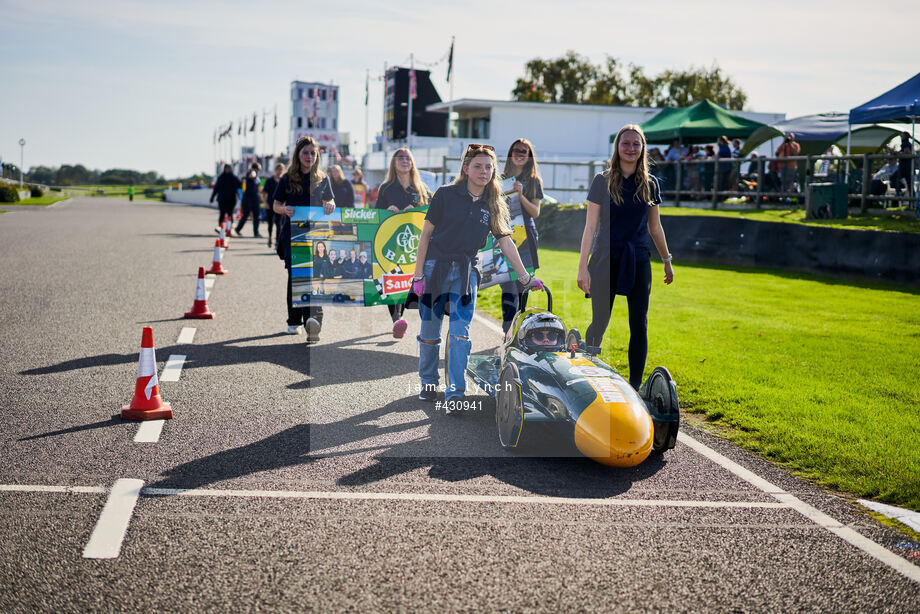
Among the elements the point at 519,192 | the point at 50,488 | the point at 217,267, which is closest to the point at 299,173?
the point at 519,192

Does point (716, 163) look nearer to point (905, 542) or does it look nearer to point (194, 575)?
point (905, 542)

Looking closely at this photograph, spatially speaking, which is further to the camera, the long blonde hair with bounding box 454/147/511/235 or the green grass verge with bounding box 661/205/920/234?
the green grass verge with bounding box 661/205/920/234

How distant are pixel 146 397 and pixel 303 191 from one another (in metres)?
3.93

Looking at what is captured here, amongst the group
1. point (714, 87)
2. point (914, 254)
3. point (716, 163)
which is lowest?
point (914, 254)

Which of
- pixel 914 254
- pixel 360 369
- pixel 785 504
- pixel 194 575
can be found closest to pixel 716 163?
pixel 914 254

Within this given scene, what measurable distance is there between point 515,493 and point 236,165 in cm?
11175

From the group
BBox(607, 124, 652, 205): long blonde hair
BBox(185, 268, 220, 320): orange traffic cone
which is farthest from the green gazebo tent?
BBox(607, 124, 652, 205): long blonde hair

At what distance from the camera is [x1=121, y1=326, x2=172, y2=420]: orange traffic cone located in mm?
6289

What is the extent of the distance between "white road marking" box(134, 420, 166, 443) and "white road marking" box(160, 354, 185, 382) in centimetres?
149

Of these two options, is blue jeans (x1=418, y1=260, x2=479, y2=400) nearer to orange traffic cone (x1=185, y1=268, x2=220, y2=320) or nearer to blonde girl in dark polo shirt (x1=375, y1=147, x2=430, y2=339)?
blonde girl in dark polo shirt (x1=375, y1=147, x2=430, y2=339)

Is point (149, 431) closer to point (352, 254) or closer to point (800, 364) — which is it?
point (352, 254)

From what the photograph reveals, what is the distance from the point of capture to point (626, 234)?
6863 millimetres

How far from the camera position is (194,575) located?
12.4ft

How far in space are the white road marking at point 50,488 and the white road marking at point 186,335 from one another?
475cm
